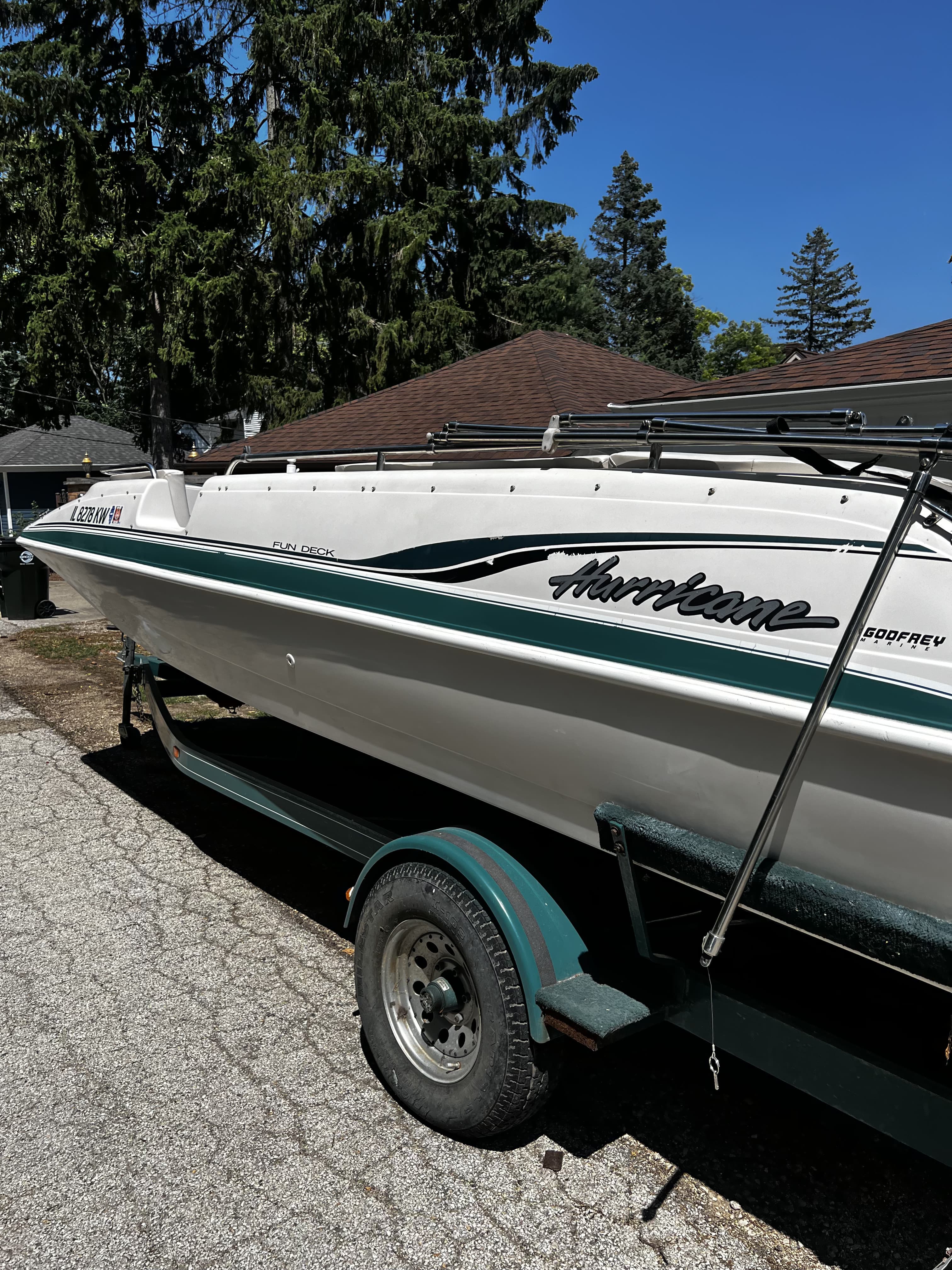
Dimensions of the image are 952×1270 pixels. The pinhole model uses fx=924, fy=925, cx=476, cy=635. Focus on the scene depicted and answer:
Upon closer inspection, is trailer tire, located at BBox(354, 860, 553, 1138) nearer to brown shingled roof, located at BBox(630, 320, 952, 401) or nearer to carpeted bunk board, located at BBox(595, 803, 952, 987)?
carpeted bunk board, located at BBox(595, 803, 952, 987)

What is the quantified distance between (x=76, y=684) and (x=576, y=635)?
8150 millimetres

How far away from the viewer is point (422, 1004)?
9.82 feet

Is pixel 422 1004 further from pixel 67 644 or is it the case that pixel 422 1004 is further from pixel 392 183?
pixel 392 183

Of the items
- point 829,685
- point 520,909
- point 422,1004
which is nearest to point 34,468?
point 422,1004

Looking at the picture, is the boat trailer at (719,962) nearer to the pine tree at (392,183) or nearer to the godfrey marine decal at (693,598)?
the godfrey marine decal at (693,598)

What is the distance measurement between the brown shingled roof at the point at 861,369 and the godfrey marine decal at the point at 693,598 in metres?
4.48

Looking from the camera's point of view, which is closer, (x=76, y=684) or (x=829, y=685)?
(x=829, y=685)

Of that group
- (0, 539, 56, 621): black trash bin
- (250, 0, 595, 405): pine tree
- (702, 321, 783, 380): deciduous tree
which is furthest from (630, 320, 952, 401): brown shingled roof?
(702, 321, 783, 380): deciduous tree

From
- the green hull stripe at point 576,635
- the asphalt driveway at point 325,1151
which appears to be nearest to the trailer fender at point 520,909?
the asphalt driveway at point 325,1151

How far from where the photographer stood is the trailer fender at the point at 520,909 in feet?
8.51

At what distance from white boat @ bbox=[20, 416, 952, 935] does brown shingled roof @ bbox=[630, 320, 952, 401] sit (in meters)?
3.97

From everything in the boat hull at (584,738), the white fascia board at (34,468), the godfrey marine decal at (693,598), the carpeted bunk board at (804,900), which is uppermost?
the godfrey marine decal at (693,598)

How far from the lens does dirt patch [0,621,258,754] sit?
773 centimetres

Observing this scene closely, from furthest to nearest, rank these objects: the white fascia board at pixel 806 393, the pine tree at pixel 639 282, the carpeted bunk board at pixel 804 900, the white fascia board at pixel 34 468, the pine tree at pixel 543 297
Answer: the pine tree at pixel 639 282, the white fascia board at pixel 34 468, the pine tree at pixel 543 297, the white fascia board at pixel 806 393, the carpeted bunk board at pixel 804 900
